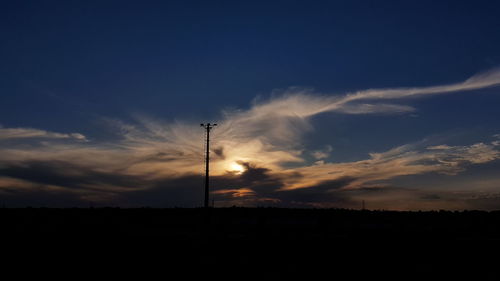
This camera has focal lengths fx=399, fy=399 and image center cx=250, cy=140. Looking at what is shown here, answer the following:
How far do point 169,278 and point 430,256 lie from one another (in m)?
11.5

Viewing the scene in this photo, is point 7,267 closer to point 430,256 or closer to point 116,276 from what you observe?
point 116,276

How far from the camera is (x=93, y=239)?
21.4 m

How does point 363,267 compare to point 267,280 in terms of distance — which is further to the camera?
point 363,267

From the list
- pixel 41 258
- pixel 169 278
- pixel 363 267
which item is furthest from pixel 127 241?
pixel 363 267

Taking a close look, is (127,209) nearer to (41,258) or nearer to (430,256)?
(41,258)

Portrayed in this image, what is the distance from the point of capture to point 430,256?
17.5 m

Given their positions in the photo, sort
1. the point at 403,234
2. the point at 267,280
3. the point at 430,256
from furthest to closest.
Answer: the point at 403,234 → the point at 430,256 → the point at 267,280

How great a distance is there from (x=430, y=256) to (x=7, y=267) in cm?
1708

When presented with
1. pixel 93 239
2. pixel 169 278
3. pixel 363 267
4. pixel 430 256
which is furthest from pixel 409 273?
pixel 93 239

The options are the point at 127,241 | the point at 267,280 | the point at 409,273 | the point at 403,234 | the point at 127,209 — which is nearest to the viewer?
the point at 267,280

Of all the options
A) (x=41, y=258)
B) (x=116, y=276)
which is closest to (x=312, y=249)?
(x=116, y=276)

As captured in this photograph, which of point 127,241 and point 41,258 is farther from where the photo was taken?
point 127,241

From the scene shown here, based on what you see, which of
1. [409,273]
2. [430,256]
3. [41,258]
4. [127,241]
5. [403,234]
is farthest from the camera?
[403,234]

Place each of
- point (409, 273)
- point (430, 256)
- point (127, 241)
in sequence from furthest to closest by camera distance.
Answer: point (127, 241) < point (430, 256) < point (409, 273)
